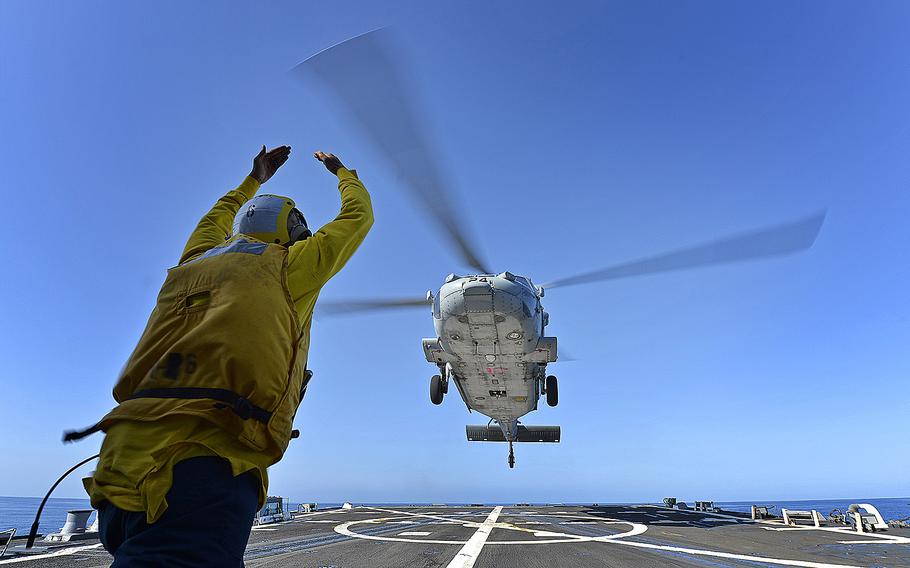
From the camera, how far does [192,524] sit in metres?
1.81

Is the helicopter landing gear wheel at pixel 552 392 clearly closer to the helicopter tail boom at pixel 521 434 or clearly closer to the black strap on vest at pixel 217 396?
the helicopter tail boom at pixel 521 434

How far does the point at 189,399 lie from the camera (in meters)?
1.96

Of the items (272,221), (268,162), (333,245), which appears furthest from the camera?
(268,162)

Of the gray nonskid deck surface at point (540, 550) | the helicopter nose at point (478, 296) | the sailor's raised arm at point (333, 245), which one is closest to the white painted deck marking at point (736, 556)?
the gray nonskid deck surface at point (540, 550)

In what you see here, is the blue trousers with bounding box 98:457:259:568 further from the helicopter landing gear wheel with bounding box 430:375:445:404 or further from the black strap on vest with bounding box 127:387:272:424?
the helicopter landing gear wheel with bounding box 430:375:445:404

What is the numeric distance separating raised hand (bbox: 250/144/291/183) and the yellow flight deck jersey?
53.1 inches

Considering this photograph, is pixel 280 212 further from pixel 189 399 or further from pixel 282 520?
pixel 282 520

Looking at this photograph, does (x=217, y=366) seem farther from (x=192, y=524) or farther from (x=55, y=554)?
(x=55, y=554)

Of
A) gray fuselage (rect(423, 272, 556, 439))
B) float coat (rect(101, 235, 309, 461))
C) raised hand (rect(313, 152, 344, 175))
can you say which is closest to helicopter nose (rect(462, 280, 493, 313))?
gray fuselage (rect(423, 272, 556, 439))

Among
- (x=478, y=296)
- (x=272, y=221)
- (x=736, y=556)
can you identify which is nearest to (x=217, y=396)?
(x=272, y=221)

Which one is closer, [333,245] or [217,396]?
[217,396]

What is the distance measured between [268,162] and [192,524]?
289 centimetres

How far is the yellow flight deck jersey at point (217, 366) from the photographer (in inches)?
73.4

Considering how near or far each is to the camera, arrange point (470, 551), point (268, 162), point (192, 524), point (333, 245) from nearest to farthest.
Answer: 1. point (192, 524)
2. point (333, 245)
3. point (268, 162)
4. point (470, 551)
